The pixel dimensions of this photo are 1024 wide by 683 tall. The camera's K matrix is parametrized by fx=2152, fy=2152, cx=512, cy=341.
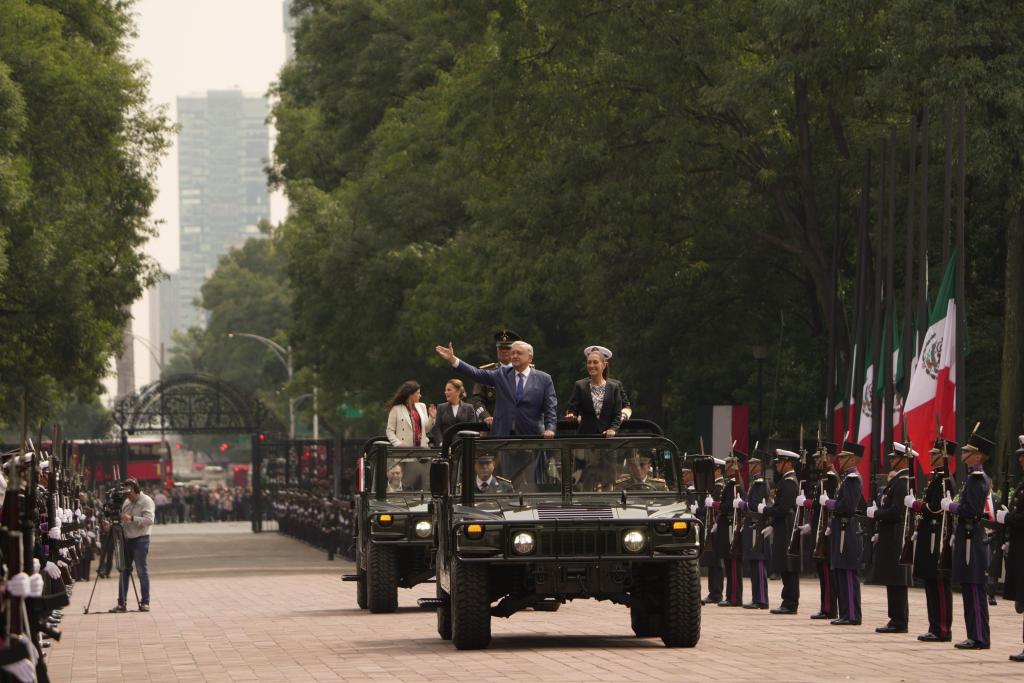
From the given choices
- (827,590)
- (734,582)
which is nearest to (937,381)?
(734,582)

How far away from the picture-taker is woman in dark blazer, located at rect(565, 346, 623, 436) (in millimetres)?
18141

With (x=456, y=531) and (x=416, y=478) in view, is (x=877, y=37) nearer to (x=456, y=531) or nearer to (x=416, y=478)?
(x=416, y=478)

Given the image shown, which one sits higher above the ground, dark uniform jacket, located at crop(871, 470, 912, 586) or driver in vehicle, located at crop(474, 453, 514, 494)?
driver in vehicle, located at crop(474, 453, 514, 494)

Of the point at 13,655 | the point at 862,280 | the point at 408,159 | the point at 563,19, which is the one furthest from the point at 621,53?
the point at 13,655

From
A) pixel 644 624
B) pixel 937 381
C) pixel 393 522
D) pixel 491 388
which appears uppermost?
pixel 937 381

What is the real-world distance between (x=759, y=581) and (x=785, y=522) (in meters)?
0.97

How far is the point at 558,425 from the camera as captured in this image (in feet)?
61.8

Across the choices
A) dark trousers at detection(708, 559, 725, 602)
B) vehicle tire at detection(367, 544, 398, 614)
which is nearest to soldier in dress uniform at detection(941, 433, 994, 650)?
vehicle tire at detection(367, 544, 398, 614)

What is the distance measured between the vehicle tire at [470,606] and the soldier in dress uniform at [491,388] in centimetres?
194

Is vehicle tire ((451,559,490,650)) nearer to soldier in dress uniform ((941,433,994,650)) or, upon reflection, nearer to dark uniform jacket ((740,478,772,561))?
soldier in dress uniform ((941,433,994,650))

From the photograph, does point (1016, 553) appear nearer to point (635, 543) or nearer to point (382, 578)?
point (635, 543)

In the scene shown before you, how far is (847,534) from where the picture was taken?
2114cm

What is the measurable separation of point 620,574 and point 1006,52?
19949 mm

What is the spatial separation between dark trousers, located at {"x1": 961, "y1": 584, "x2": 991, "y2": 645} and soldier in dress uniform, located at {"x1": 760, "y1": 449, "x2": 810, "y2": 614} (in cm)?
548
